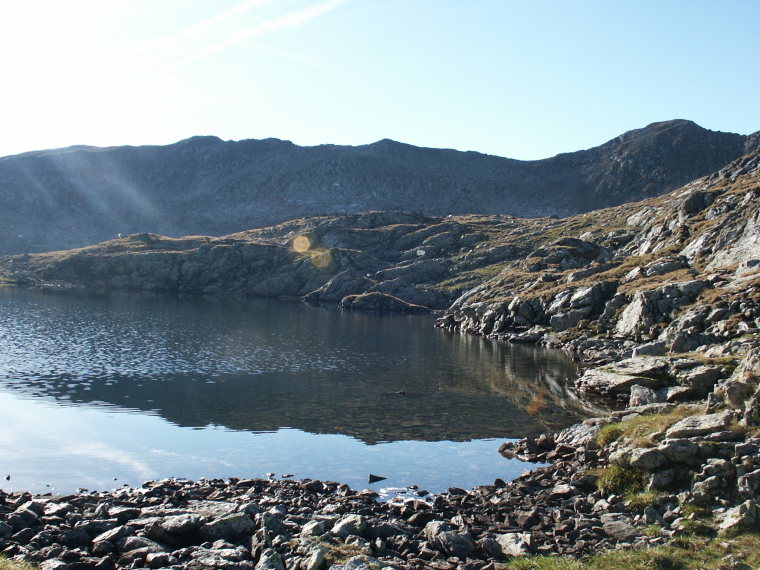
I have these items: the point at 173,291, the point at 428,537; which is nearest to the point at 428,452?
the point at 428,537

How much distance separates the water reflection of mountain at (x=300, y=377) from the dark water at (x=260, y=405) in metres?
0.24

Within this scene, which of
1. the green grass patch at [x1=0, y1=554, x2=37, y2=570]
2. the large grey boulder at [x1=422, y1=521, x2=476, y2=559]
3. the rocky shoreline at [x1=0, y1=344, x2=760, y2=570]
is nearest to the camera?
the green grass patch at [x1=0, y1=554, x2=37, y2=570]

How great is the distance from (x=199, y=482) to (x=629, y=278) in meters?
83.5

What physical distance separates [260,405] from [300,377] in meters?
13.5

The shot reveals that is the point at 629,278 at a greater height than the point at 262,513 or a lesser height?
greater

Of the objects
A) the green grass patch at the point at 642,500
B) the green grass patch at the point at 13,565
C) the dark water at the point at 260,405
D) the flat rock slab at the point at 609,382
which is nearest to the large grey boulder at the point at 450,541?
the green grass patch at the point at 642,500

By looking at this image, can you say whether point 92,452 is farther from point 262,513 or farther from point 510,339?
point 510,339

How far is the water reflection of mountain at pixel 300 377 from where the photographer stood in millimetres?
44281

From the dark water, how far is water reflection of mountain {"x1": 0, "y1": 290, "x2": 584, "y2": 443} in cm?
24

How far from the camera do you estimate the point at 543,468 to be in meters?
30.2

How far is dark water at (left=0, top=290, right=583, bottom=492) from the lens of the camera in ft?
109

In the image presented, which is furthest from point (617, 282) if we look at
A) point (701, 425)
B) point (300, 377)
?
point (701, 425)

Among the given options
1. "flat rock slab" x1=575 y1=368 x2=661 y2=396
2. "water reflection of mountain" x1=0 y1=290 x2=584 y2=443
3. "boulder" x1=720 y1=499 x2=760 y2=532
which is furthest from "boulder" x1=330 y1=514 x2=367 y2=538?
"flat rock slab" x1=575 y1=368 x2=661 y2=396

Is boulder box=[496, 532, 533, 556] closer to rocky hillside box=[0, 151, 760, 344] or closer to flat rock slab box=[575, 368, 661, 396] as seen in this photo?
flat rock slab box=[575, 368, 661, 396]
